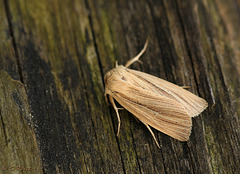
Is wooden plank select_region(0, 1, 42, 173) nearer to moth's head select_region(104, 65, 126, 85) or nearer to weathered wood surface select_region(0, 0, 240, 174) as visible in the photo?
weathered wood surface select_region(0, 0, 240, 174)

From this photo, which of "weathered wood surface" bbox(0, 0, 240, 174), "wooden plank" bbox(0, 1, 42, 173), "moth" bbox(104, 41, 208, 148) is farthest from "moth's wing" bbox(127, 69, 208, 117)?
"wooden plank" bbox(0, 1, 42, 173)

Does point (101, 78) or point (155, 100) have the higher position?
point (101, 78)

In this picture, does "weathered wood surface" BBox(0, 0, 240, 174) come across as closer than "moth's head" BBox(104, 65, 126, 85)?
Yes

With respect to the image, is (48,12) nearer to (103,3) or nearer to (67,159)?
(103,3)

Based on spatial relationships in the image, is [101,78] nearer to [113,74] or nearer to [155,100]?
[113,74]

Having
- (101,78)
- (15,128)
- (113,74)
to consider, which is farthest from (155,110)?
(15,128)

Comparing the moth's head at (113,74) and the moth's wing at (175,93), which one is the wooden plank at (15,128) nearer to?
the moth's head at (113,74)

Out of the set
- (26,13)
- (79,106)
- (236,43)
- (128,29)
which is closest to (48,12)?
(26,13)
